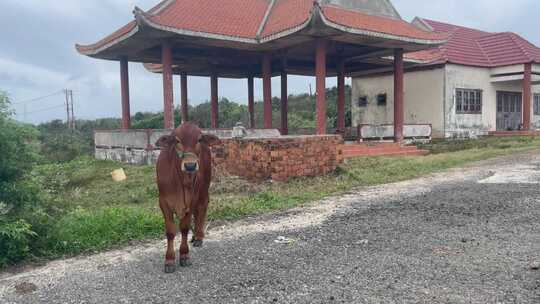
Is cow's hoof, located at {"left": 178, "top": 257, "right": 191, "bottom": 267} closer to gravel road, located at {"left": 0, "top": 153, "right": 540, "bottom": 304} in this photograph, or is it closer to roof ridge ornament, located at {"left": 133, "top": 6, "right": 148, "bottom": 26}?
gravel road, located at {"left": 0, "top": 153, "right": 540, "bottom": 304}

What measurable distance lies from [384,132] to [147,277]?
14.4m

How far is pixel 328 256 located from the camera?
14.6 ft

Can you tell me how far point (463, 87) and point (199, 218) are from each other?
20172 millimetres

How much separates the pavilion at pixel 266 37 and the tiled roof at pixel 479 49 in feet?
12.6

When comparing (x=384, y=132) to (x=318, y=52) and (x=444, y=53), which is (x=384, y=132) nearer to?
(x=318, y=52)

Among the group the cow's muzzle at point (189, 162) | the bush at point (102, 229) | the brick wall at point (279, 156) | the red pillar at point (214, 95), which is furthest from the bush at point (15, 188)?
the red pillar at point (214, 95)

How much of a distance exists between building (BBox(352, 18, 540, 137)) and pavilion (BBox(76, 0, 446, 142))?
358cm

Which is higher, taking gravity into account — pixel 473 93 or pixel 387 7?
pixel 387 7

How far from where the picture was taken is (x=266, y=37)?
1437cm

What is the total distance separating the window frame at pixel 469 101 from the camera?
2162cm

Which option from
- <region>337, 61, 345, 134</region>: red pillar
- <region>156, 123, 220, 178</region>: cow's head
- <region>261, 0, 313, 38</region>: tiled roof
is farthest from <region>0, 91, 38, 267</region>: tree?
<region>337, 61, 345, 134</region>: red pillar

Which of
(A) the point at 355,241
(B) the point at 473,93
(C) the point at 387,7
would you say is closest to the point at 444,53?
(B) the point at 473,93

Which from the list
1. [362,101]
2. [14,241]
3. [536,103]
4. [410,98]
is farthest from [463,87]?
[14,241]

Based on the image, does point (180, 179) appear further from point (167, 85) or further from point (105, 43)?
point (105, 43)
